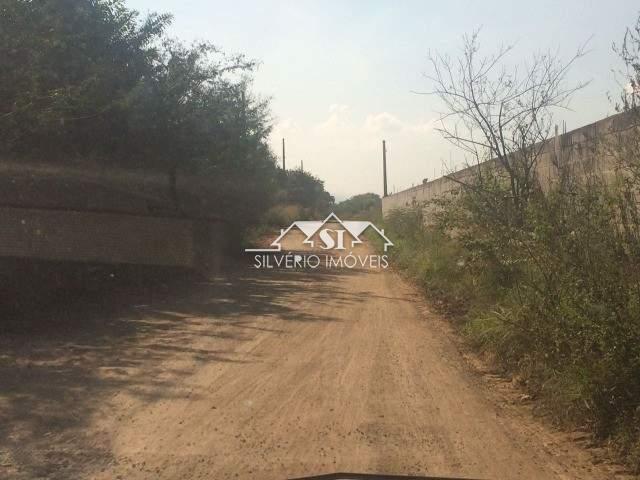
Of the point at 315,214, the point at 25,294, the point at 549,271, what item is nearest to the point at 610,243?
the point at 549,271

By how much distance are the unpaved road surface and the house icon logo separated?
14.8m

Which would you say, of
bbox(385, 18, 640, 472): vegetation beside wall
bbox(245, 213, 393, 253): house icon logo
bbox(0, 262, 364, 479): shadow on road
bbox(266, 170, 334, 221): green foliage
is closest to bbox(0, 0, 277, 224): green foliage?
bbox(0, 262, 364, 479): shadow on road

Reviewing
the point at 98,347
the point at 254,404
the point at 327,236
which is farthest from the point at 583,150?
the point at 327,236

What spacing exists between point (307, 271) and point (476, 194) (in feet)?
26.4

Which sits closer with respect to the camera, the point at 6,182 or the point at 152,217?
the point at 6,182

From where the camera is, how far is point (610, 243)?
5.56 meters

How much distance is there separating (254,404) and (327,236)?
81.1ft

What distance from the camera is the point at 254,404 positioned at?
553cm

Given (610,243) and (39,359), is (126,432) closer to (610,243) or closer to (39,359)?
(39,359)

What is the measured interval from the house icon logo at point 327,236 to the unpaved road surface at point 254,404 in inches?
583

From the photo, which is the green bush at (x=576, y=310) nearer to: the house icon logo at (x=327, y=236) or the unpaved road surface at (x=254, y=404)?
the unpaved road surface at (x=254, y=404)

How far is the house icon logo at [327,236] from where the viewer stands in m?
26.5

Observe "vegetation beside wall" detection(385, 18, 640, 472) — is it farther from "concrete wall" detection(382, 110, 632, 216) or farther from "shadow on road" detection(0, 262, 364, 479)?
"shadow on road" detection(0, 262, 364, 479)

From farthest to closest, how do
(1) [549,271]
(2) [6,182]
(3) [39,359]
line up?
1. (2) [6,182]
2. (3) [39,359]
3. (1) [549,271]
